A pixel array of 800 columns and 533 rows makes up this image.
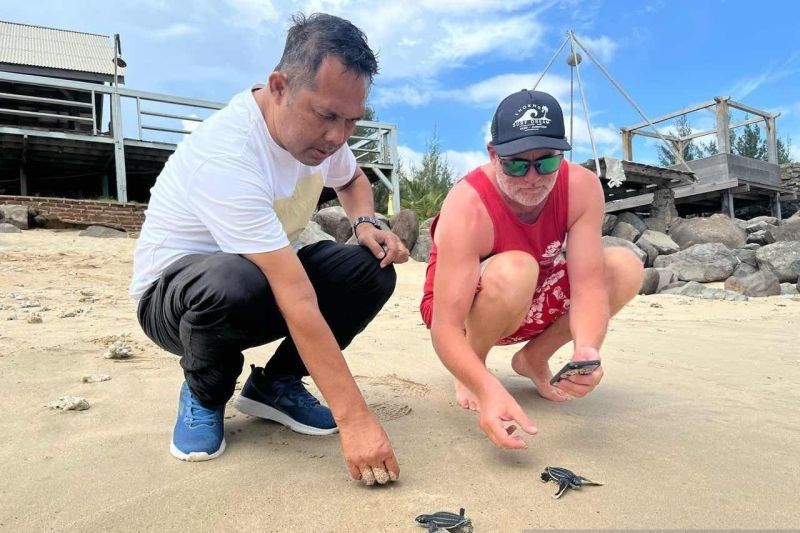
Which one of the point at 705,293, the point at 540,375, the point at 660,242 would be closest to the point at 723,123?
the point at 660,242

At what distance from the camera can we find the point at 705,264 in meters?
8.16

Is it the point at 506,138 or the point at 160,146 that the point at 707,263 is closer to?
the point at 506,138

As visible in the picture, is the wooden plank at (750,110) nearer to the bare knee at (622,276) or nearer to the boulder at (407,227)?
the boulder at (407,227)

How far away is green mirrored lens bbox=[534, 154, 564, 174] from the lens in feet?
6.33

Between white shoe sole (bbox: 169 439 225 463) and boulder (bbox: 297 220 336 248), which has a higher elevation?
boulder (bbox: 297 220 336 248)

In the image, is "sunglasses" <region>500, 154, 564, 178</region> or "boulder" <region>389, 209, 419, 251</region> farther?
"boulder" <region>389, 209, 419, 251</region>

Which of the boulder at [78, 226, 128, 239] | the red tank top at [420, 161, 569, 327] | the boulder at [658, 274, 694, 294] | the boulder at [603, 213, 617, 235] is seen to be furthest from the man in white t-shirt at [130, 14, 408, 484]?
the boulder at [603, 213, 617, 235]

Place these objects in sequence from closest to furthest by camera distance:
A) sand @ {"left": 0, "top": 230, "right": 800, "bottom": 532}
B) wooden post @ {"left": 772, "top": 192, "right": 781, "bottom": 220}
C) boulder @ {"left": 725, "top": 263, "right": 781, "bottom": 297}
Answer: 1. sand @ {"left": 0, "top": 230, "right": 800, "bottom": 532}
2. boulder @ {"left": 725, "top": 263, "right": 781, "bottom": 297}
3. wooden post @ {"left": 772, "top": 192, "right": 781, "bottom": 220}

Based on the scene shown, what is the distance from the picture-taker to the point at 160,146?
12227 millimetres

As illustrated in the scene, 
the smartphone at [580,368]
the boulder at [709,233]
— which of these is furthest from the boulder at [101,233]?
the boulder at [709,233]

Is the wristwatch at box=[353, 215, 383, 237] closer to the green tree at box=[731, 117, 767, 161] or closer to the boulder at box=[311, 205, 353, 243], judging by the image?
the boulder at box=[311, 205, 353, 243]

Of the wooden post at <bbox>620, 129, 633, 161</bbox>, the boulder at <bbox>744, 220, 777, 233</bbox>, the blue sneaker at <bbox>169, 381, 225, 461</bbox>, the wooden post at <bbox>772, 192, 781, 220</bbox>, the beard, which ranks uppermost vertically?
the wooden post at <bbox>620, 129, 633, 161</bbox>

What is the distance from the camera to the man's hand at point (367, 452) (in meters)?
1.46

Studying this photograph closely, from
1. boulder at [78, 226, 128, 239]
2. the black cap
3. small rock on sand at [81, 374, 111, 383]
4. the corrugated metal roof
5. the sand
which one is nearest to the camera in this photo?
the sand
